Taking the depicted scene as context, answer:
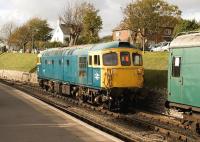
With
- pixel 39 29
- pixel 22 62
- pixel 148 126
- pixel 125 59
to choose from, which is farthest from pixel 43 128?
pixel 39 29

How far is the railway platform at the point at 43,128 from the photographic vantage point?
1275 cm

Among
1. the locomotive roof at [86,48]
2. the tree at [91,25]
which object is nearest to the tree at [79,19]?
the tree at [91,25]

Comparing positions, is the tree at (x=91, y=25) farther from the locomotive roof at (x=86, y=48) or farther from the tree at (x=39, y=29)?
the tree at (x=39, y=29)

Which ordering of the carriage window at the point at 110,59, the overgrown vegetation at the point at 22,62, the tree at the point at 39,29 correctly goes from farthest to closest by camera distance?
1. the tree at the point at 39,29
2. the overgrown vegetation at the point at 22,62
3. the carriage window at the point at 110,59

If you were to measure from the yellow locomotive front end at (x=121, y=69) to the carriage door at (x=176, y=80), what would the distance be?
248 inches

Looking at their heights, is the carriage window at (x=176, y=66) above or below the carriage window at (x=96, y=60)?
below

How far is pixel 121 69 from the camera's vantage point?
22.5 meters

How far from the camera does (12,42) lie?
121 meters

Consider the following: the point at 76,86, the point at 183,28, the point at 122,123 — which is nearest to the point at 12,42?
the point at 183,28

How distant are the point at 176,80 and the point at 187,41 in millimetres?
1441

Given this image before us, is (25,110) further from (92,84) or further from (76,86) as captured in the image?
(76,86)

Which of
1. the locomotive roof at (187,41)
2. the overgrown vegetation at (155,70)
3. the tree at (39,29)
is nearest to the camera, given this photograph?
the locomotive roof at (187,41)

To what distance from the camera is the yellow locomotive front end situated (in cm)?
2228

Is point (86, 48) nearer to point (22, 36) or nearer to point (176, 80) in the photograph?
point (176, 80)
